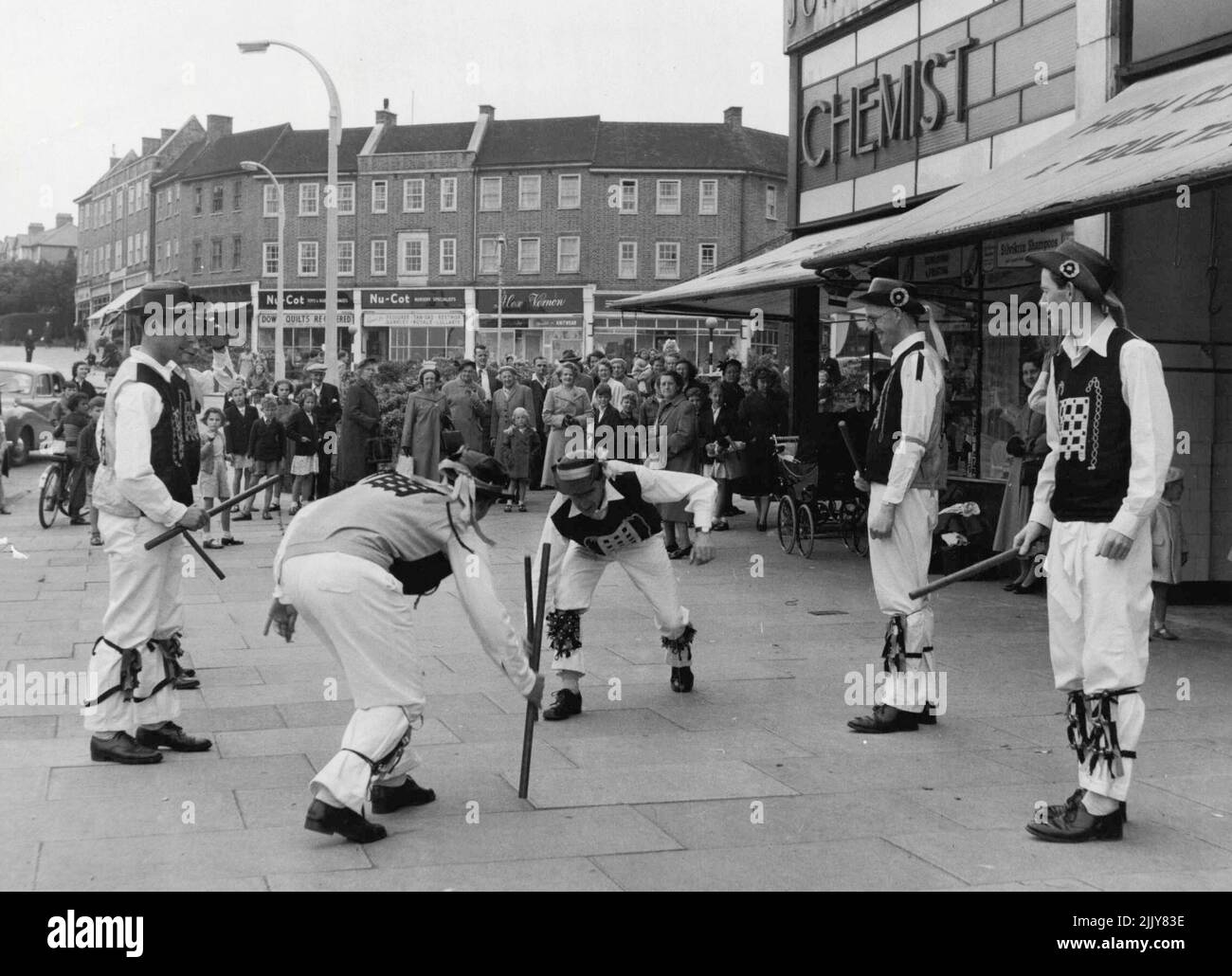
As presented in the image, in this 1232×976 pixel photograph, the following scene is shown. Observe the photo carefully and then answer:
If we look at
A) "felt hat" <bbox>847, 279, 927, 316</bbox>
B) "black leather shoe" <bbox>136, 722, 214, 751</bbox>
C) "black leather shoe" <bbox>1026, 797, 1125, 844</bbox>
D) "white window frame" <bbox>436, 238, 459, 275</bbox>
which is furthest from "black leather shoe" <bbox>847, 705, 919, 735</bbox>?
"white window frame" <bbox>436, 238, 459, 275</bbox>

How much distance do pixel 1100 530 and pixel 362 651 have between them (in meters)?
2.59

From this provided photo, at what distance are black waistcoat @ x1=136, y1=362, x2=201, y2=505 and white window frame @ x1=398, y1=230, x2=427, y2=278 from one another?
195 ft

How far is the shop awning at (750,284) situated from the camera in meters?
13.5

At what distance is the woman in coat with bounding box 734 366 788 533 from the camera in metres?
15.0

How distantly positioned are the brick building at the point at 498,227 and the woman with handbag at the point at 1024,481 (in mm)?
46727

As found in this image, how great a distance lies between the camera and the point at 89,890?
14.2 feet

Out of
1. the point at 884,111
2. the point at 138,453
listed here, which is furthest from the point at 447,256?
the point at 138,453

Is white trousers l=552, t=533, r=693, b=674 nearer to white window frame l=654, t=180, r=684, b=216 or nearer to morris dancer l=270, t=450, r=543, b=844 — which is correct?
morris dancer l=270, t=450, r=543, b=844

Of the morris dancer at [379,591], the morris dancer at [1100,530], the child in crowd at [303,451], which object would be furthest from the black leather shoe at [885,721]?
the child in crowd at [303,451]

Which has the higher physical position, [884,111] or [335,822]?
[884,111]

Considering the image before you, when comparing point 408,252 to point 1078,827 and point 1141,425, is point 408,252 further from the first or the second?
point 1078,827

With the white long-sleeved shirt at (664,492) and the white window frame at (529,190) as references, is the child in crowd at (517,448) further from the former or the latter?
the white window frame at (529,190)

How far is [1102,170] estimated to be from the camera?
8633 mm
